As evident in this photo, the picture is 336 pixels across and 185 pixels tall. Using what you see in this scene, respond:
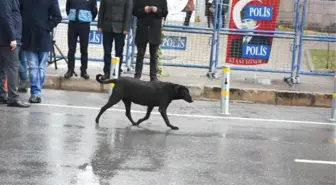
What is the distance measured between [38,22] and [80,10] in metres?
1.69

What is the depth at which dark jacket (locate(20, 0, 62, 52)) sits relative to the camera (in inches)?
395

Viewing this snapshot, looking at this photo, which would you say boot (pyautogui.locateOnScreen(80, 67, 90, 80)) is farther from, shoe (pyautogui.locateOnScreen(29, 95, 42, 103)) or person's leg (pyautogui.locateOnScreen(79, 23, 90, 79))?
shoe (pyautogui.locateOnScreen(29, 95, 42, 103))

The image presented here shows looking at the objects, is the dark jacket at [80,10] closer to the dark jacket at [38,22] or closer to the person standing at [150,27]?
the person standing at [150,27]

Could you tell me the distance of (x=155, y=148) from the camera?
7.54 meters

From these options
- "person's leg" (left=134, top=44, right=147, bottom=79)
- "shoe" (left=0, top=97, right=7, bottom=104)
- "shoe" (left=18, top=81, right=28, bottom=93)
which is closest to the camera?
"shoe" (left=0, top=97, right=7, bottom=104)

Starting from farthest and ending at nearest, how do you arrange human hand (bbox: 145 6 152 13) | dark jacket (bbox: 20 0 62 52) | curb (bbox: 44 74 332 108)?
curb (bbox: 44 74 332 108) → human hand (bbox: 145 6 152 13) → dark jacket (bbox: 20 0 62 52)

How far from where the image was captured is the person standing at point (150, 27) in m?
11.6

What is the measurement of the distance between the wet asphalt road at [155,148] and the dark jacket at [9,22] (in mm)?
1033

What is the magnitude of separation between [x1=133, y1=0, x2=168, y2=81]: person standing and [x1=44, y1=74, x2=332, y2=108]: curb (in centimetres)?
81

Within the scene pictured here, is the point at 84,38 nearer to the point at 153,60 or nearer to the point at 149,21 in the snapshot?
the point at 149,21

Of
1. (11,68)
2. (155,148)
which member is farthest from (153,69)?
(155,148)

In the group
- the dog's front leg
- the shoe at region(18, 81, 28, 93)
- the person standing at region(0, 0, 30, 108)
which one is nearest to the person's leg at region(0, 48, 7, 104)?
the person standing at region(0, 0, 30, 108)

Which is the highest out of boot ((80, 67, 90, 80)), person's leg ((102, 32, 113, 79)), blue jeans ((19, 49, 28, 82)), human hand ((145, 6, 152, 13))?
human hand ((145, 6, 152, 13))

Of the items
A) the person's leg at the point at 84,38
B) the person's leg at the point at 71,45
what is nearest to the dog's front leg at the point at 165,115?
the person's leg at the point at 84,38
